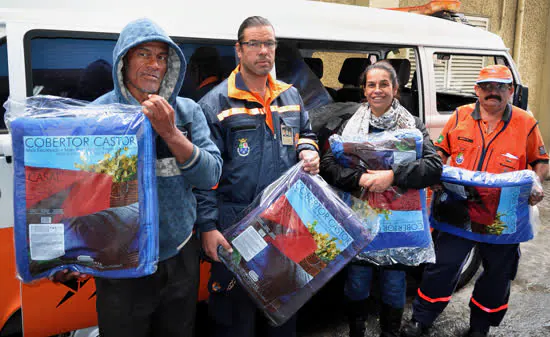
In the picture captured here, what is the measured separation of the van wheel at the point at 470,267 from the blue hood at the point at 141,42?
9.75ft

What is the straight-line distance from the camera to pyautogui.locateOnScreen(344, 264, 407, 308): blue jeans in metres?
2.62

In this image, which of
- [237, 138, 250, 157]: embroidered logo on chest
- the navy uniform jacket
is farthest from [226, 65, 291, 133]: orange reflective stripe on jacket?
[237, 138, 250, 157]: embroidered logo on chest

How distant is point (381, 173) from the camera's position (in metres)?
2.37

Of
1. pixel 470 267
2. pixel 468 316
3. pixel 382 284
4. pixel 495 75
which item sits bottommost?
pixel 468 316

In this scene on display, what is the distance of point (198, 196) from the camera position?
198 centimetres

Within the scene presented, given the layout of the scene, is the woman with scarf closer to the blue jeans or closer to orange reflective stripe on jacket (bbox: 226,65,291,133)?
the blue jeans

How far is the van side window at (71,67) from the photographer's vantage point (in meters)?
2.17

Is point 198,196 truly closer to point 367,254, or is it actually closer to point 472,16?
point 367,254

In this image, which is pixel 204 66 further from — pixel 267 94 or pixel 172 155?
pixel 172 155

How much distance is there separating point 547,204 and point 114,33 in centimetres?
631

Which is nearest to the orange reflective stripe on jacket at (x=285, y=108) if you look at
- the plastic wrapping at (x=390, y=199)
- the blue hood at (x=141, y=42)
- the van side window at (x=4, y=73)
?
the plastic wrapping at (x=390, y=199)

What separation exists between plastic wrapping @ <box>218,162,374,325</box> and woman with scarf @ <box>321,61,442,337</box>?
0.45 metres

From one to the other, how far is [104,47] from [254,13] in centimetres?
91

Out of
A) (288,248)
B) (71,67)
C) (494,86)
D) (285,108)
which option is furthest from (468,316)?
(71,67)
